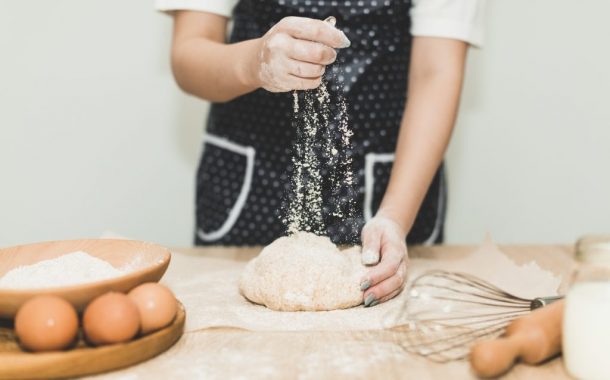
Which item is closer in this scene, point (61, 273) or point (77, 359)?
point (77, 359)

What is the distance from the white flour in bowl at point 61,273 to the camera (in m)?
0.89

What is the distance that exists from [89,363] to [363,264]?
51 cm

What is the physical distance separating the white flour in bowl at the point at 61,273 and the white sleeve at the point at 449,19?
849 millimetres

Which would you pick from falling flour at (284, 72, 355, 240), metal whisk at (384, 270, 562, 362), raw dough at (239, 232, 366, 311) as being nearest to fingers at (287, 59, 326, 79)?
falling flour at (284, 72, 355, 240)

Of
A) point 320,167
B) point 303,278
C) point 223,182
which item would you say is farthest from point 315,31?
point 223,182

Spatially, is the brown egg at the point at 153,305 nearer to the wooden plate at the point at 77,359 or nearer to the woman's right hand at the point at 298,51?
the wooden plate at the point at 77,359

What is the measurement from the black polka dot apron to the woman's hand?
0.85ft

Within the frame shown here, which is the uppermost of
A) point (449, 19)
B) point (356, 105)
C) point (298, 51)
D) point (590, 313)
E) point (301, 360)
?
point (449, 19)

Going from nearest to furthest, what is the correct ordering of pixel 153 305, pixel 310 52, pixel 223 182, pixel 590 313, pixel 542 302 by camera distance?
1. pixel 590 313
2. pixel 153 305
3. pixel 542 302
4. pixel 310 52
5. pixel 223 182

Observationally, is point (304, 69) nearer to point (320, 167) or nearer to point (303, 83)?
point (303, 83)

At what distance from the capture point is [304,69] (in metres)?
1.07

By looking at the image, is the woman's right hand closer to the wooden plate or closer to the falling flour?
the falling flour

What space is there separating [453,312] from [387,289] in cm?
12

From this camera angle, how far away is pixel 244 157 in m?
1.54
